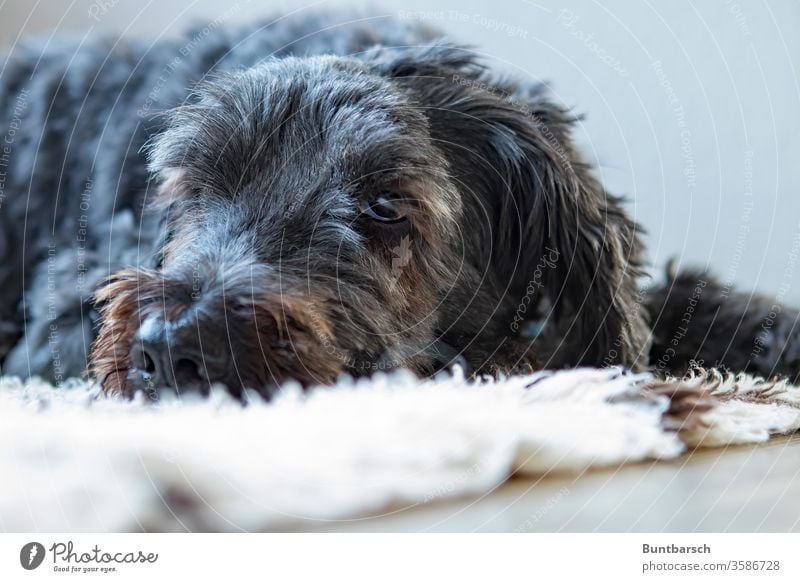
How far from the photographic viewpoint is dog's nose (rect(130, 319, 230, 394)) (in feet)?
5.32

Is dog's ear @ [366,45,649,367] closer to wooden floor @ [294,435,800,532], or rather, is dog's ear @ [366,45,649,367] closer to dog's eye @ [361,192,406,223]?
dog's eye @ [361,192,406,223]

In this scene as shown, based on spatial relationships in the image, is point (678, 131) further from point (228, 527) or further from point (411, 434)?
point (228, 527)

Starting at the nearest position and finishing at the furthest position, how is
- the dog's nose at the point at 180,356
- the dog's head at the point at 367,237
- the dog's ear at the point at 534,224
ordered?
the dog's nose at the point at 180,356, the dog's head at the point at 367,237, the dog's ear at the point at 534,224

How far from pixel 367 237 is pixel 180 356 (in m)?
0.56
